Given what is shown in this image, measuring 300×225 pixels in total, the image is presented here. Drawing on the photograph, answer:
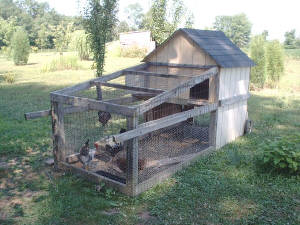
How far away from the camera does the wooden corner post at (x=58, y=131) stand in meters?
5.34

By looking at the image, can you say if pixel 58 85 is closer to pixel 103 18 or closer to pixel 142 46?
pixel 103 18

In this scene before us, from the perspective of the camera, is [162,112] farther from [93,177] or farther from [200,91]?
[93,177]

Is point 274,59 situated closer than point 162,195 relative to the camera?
No

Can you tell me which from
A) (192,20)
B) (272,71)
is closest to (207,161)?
(192,20)

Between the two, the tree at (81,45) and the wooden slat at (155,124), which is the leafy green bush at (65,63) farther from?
the wooden slat at (155,124)

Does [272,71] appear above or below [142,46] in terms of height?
below

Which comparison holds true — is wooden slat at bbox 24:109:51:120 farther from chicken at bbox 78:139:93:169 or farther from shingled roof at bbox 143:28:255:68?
shingled roof at bbox 143:28:255:68

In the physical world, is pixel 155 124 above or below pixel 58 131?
above

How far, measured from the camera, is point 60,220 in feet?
12.7

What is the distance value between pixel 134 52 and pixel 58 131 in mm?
22629

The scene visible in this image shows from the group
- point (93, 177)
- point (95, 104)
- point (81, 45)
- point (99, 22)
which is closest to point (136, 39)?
point (81, 45)

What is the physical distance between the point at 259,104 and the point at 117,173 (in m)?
9.23

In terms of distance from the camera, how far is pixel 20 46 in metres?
24.3

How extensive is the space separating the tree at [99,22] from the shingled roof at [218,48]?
3.32 meters
